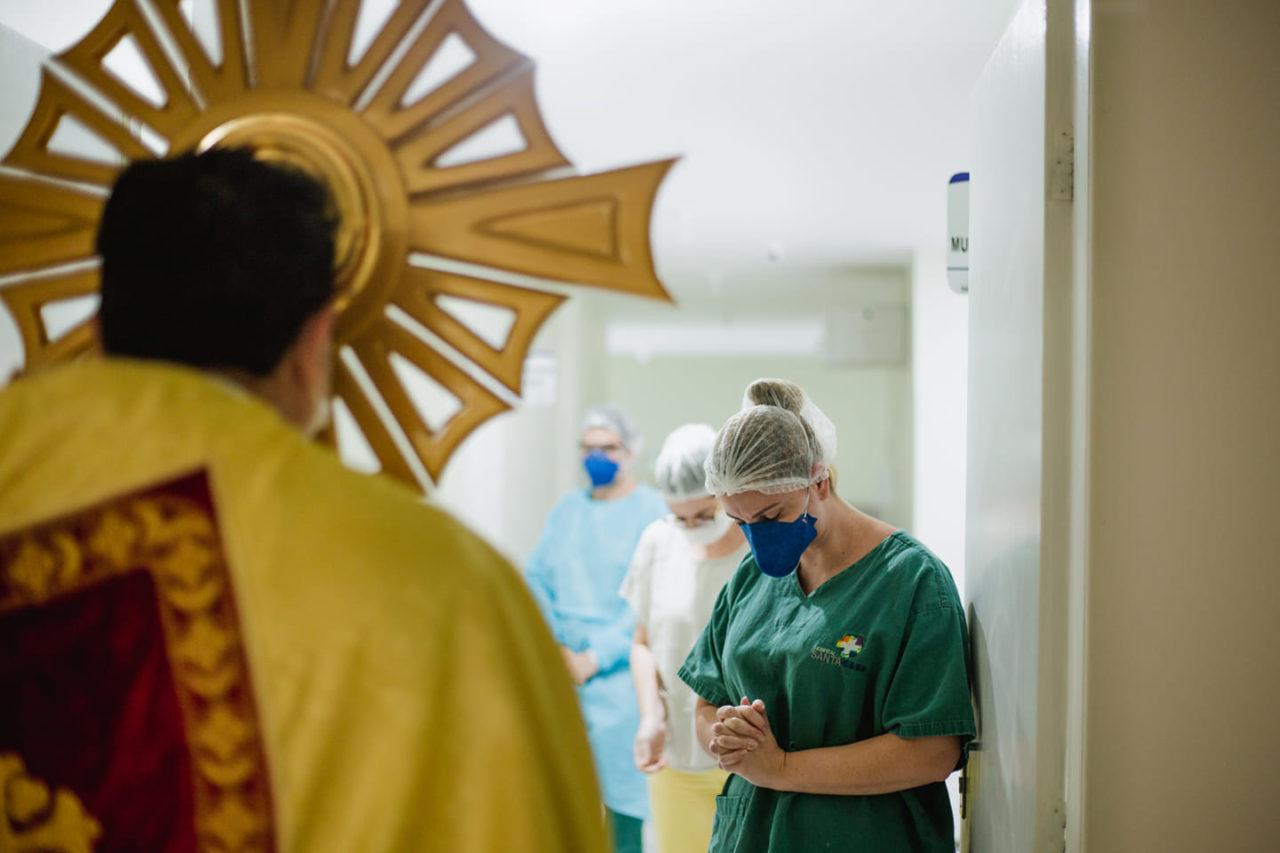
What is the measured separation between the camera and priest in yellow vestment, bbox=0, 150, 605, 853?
0.69 m

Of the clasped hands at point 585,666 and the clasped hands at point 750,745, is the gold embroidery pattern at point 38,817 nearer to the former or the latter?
the clasped hands at point 750,745

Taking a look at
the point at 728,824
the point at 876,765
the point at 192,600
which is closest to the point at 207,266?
the point at 192,600

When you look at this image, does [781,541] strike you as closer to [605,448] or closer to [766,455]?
[766,455]

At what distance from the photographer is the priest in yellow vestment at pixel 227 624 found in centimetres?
69

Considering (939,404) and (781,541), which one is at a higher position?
(939,404)

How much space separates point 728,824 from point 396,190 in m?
1.14

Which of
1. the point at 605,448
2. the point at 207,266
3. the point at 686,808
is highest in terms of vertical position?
the point at 207,266

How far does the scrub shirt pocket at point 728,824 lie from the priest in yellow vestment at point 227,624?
3.02ft

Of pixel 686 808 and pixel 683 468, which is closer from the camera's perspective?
pixel 686 808

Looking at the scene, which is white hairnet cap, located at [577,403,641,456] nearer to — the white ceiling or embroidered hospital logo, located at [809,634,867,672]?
the white ceiling

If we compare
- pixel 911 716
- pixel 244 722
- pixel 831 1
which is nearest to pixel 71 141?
→ pixel 244 722

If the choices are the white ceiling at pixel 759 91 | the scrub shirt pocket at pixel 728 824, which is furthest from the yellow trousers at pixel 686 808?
the white ceiling at pixel 759 91

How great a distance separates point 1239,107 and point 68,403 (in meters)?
1.16

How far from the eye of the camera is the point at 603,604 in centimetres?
302
